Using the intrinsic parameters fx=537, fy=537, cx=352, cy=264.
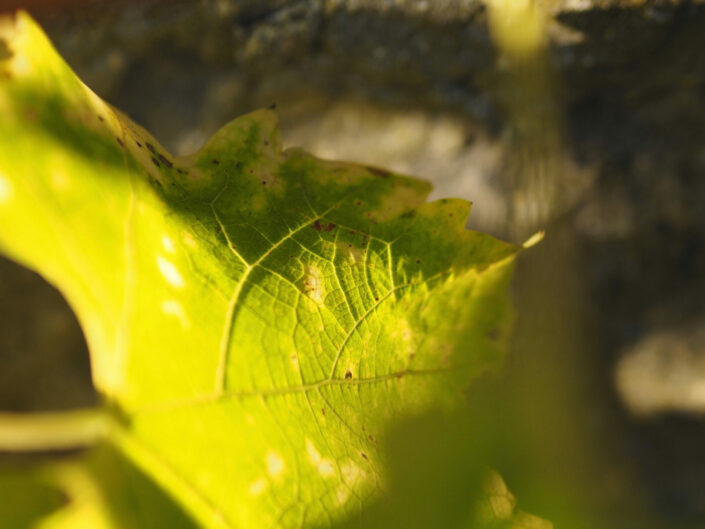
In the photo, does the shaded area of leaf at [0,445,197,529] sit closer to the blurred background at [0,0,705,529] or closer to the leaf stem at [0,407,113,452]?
the leaf stem at [0,407,113,452]

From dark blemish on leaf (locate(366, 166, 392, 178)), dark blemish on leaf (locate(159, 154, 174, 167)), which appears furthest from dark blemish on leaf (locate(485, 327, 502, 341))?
dark blemish on leaf (locate(159, 154, 174, 167))

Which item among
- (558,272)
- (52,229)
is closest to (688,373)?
(558,272)

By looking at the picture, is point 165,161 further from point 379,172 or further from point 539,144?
point 539,144

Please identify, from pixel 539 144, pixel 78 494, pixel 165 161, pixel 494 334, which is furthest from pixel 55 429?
pixel 539 144

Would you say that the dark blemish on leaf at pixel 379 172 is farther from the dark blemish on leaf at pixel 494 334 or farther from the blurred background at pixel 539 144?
the blurred background at pixel 539 144

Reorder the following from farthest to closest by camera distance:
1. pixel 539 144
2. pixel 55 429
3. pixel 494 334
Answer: pixel 539 144 < pixel 494 334 < pixel 55 429

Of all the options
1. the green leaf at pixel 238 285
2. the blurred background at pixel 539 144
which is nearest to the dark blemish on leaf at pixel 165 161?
the green leaf at pixel 238 285
